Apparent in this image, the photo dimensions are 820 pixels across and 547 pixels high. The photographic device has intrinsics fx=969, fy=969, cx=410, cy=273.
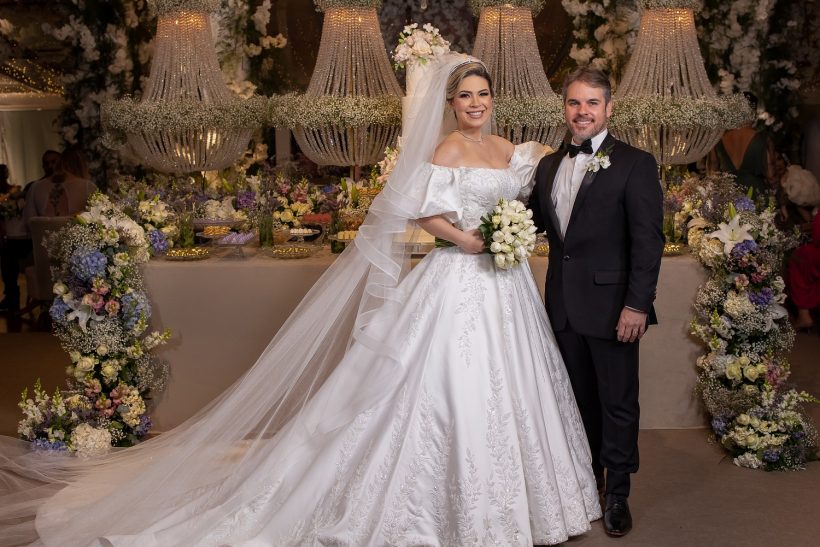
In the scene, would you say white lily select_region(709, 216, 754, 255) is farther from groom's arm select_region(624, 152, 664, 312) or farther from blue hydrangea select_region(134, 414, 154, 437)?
blue hydrangea select_region(134, 414, 154, 437)

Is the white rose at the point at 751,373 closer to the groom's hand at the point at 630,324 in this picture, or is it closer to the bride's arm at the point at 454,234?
the groom's hand at the point at 630,324

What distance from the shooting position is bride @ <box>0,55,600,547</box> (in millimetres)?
3617

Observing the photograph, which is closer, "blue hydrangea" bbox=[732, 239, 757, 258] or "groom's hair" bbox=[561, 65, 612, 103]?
"groom's hair" bbox=[561, 65, 612, 103]

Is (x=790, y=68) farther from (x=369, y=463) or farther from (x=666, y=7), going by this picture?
(x=369, y=463)

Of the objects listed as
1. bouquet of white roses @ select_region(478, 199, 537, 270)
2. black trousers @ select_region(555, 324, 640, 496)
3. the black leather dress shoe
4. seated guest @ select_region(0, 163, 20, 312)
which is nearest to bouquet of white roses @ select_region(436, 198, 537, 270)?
bouquet of white roses @ select_region(478, 199, 537, 270)

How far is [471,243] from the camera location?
12.5 feet

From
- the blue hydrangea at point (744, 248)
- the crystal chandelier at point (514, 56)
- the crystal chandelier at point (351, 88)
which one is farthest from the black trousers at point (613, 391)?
the crystal chandelier at point (351, 88)

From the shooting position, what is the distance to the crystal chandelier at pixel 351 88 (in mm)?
5555

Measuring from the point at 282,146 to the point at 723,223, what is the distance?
452 centimetres

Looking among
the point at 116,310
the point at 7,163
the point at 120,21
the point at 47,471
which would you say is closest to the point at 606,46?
the point at 120,21

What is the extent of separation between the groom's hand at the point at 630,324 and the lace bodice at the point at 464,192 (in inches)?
26.2

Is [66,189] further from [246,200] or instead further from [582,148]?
[582,148]

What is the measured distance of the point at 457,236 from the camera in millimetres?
3811

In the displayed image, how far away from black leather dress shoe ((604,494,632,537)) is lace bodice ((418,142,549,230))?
1269 millimetres
